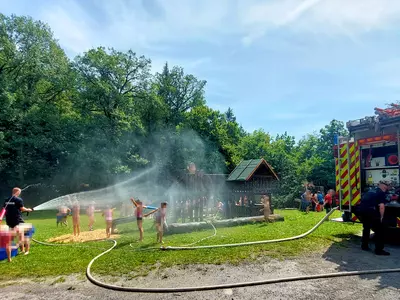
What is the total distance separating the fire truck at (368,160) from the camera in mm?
7988

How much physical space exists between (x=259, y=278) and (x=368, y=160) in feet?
17.7

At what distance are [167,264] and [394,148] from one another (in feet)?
22.1

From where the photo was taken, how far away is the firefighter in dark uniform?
7.31m

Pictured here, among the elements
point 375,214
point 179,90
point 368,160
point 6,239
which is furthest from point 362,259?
point 179,90

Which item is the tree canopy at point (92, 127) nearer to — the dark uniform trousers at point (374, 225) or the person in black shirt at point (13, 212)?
the dark uniform trousers at point (374, 225)

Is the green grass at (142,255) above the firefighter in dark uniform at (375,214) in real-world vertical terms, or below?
below

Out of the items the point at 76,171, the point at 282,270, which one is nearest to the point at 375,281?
the point at 282,270

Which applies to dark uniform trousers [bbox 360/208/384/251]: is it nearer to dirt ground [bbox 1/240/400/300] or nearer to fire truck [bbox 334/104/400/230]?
dirt ground [bbox 1/240/400/300]

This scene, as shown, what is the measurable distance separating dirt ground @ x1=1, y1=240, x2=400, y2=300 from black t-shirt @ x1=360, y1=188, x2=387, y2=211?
114 centimetres

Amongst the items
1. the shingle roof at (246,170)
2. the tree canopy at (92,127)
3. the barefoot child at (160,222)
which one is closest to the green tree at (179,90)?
→ the tree canopy at (92,127)

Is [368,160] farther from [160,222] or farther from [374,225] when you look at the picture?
[160,222]

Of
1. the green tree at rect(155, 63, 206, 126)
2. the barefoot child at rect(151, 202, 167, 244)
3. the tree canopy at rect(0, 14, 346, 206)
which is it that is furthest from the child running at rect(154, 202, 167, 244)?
the green tree at rect(155, 63, 206, 126)

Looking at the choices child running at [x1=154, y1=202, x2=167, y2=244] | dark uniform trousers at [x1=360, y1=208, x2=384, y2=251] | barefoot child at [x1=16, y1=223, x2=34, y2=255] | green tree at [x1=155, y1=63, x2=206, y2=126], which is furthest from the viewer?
green tree at [x1=155, y1=63, x2=206, y2=126]

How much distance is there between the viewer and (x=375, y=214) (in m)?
7.42
